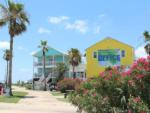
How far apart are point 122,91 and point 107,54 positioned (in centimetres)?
5345

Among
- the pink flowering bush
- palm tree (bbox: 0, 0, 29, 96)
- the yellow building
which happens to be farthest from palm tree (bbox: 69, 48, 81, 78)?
the pink flowering bush

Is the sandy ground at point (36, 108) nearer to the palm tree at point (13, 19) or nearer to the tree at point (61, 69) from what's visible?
the palm tree at point (13, 19)

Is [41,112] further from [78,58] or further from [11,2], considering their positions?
[78,58]

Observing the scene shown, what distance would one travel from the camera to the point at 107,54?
6619 centimetres

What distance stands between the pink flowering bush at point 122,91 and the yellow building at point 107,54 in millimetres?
50720

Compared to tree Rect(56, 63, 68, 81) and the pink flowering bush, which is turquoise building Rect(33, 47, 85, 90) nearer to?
tree Rect(56, 63, 68, 81)

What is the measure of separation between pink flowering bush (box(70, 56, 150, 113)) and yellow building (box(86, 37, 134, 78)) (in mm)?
50720

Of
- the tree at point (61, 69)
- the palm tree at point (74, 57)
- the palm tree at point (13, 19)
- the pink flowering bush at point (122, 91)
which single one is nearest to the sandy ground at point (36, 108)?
the pink flowering bush at point (122, 91)

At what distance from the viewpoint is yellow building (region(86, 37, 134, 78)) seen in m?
65.2

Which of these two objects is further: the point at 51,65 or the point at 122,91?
the point at 51,65

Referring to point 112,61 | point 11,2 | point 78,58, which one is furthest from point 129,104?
point 78,58

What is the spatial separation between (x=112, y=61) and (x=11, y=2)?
20990mm

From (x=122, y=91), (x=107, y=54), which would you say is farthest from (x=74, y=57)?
(x=122, y=91)

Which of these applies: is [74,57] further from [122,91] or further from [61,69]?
[122,91]
